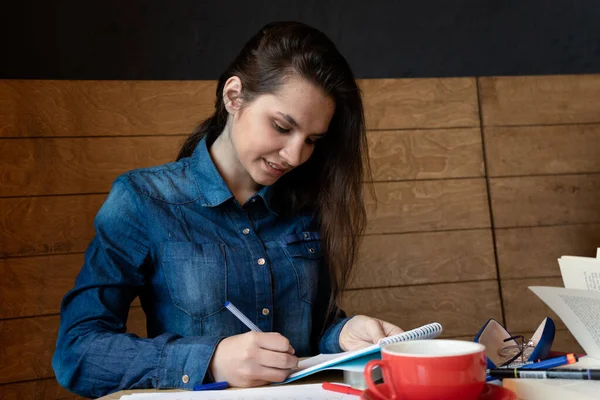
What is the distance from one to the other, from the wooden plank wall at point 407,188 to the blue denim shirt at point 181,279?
0.81 m

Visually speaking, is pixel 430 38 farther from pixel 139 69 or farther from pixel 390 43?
pixel 139 69

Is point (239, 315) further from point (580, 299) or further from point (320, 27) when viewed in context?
point (320, 27)

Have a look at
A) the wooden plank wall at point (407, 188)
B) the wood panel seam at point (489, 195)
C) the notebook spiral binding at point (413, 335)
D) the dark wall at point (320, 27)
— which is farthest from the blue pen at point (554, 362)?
the dark wall at point (320, 27)

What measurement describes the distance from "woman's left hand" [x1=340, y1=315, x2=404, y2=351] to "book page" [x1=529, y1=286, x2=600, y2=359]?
0.83 feet

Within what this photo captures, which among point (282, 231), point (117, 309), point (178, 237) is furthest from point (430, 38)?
point (117, 309)

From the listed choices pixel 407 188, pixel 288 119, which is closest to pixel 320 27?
pixel 407 188

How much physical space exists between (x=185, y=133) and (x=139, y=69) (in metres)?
0.31

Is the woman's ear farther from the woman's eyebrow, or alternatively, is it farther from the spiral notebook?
the spiral notebook

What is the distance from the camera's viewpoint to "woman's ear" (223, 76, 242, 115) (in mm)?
1289

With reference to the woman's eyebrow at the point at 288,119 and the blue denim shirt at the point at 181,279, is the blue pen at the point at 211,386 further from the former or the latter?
the woman's eyebrow at the point at 288,119

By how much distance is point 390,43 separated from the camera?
247cm

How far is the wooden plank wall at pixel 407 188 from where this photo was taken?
1.95 m

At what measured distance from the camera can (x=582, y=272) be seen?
0.92 metres

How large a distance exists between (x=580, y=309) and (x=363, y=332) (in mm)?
374
